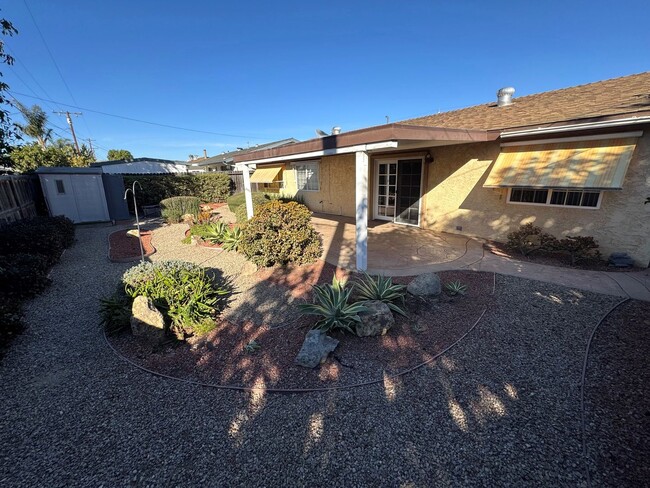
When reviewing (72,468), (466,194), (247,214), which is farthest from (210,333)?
(466,194)

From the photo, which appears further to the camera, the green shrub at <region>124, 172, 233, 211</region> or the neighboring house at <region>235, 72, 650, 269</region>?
the green shrub at <region>124, 172, 233, 211</region>

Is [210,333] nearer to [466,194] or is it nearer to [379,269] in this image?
[379,269]

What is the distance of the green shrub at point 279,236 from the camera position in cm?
656

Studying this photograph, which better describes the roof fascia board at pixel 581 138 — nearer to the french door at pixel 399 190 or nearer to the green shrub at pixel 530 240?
the green shrub at pixel 530 240

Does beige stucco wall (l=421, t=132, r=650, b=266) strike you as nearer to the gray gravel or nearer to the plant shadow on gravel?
the plant shadow on gravel

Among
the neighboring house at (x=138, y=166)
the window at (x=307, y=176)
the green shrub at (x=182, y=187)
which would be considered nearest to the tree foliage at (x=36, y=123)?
the neighboring house at (x=138, y=166)

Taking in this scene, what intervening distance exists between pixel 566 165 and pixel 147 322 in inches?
358

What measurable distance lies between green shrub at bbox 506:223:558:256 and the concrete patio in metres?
0.67

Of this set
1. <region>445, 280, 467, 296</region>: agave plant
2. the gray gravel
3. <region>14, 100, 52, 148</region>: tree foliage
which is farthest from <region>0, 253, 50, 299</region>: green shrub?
<region>14, 100, 52, 148</region>: tree foliage

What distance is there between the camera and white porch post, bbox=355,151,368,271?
5.80 meters

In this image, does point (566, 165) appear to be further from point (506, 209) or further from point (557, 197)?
point (506, 209)

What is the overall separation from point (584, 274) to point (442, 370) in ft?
16.1

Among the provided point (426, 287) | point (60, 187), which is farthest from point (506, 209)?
point (60, 187)

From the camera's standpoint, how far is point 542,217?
7.50 meters
